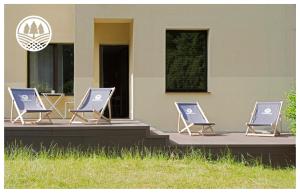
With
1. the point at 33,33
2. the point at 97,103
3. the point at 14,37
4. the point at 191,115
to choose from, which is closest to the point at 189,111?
the point at 191,115

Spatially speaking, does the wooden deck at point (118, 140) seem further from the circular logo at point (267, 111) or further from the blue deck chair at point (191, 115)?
the circular logo at point (267, 111)

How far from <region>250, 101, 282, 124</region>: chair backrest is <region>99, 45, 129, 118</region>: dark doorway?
4.97m

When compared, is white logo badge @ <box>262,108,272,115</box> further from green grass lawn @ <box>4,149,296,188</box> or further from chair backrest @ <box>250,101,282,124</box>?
green grass lawn @ <box>4,149,296,188</box>

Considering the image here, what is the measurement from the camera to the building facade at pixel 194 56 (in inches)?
554

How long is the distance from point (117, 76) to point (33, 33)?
3.55 metres

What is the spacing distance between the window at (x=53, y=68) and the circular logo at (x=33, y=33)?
376 mm

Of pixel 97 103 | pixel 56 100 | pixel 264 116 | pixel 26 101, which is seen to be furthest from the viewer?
pixel 56 100

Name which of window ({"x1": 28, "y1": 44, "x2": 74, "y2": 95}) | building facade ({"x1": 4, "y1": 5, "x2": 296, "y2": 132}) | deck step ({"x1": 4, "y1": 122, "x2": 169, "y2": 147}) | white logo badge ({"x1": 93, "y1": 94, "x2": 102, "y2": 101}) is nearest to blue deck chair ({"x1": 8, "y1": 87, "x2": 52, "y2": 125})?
white logo badge ({"x1": 93, "y1": 94, "x2": 102, "y2": 101})

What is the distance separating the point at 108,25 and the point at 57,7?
1611mm

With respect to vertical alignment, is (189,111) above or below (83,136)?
above

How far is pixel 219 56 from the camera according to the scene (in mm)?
14281

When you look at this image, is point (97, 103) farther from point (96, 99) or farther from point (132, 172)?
point (132, 172)

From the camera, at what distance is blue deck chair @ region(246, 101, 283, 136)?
12.7 m

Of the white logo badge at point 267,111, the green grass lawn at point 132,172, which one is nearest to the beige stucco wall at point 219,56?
the white logo badge at point 267,111
